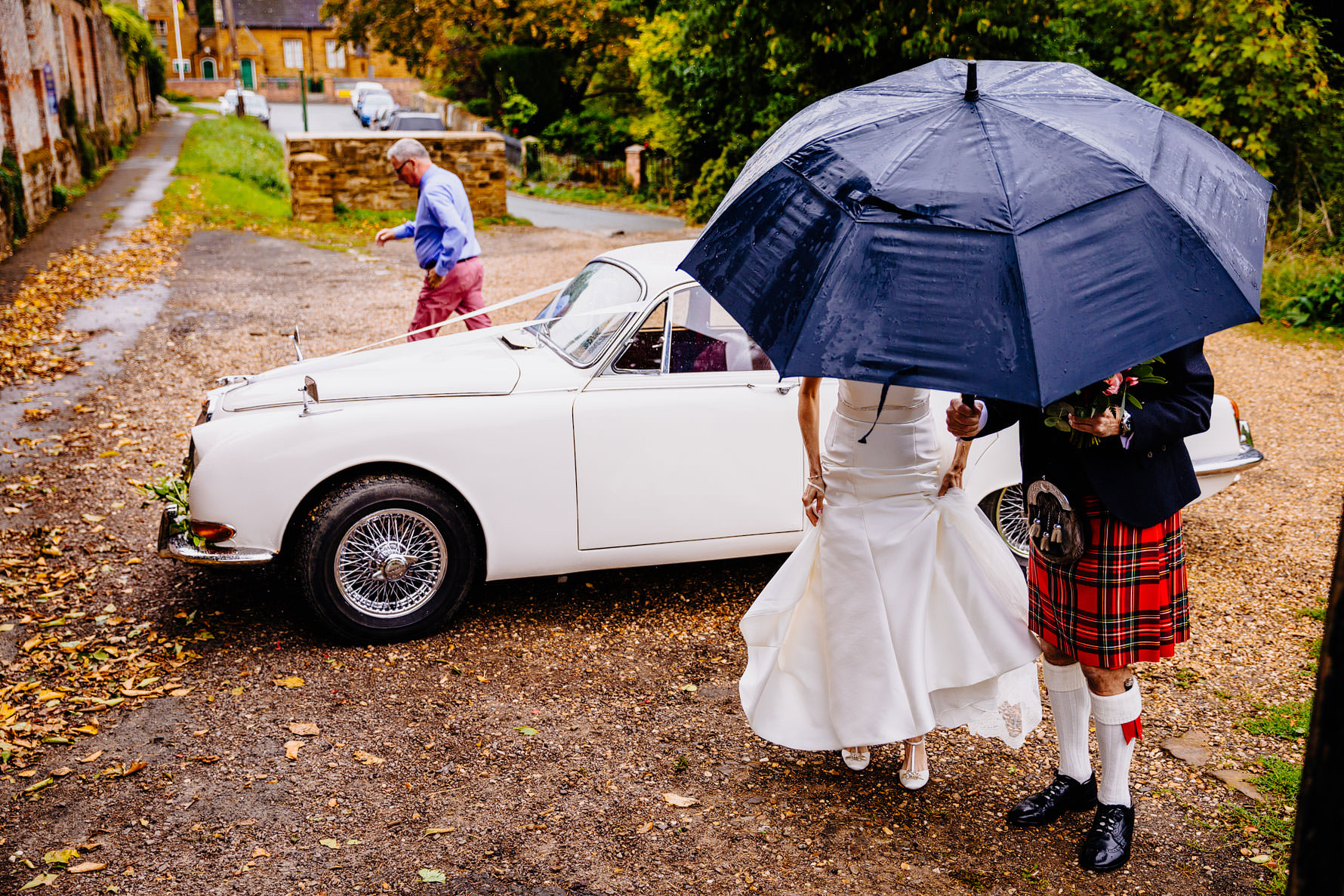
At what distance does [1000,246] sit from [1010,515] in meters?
3.19

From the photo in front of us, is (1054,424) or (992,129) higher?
(992,129)

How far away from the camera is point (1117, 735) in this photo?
3287 millimetres

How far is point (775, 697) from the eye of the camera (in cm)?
360

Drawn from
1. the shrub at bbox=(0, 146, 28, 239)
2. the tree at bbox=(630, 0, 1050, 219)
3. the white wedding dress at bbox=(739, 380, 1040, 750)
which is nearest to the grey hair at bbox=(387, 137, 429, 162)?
the white wedding dress at bbox=(739, 380, 1040, 750)

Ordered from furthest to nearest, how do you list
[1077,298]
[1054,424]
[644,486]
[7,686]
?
[644,486]
[7,686]
[1054,424]
[1077,298]

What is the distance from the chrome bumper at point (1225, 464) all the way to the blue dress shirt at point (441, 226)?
204 inches

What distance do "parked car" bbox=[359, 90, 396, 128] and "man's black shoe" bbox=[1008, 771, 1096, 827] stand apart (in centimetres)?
4839

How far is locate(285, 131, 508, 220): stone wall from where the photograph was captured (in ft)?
66.1

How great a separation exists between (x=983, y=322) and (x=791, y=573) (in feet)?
4.44

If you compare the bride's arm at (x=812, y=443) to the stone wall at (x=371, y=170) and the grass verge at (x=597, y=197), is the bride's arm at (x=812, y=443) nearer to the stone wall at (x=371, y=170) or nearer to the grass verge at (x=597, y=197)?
the stone wall at (x=371, y=170)

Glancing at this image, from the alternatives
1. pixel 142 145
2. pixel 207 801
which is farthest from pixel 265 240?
pixel 142 145

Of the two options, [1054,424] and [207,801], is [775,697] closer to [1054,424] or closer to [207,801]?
[1054,424]

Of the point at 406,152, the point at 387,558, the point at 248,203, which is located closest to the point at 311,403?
the point at 387,558

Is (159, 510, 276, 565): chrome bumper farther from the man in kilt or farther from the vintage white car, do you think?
the man in kilt
